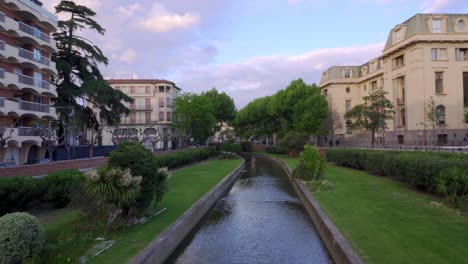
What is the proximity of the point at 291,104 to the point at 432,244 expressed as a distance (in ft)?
194

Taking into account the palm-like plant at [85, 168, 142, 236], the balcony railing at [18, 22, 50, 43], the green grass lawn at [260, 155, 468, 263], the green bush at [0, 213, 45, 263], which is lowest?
the green grass lawn at [260, 155, 468, 263]

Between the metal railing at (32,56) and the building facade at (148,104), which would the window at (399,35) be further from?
the building facade at (148,104)

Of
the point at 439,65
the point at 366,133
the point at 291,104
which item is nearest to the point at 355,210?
the point at 439,65

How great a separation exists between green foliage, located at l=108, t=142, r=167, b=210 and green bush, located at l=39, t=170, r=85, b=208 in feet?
9.26

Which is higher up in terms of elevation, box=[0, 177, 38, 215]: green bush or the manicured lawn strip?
box=[0, 177, 38, 215]: green bush

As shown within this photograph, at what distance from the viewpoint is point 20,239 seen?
22.6ft

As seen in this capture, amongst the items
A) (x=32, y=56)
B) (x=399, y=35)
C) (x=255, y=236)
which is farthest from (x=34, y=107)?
(x=399, y=35)

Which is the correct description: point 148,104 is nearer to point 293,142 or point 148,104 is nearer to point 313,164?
point 293,142

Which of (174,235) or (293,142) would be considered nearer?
(174,235)

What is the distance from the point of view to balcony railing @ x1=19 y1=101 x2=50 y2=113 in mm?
36412

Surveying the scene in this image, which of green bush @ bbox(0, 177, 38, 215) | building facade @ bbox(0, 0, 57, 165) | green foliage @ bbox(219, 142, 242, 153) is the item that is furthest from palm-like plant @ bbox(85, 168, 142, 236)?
green foliage @ bbox(219, 142, 242, 153)

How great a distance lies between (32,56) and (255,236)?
34.4 metres

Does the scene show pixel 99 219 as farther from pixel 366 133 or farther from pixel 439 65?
pixel 366 133

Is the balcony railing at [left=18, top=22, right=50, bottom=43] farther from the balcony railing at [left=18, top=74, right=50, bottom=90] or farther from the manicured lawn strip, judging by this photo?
the manicured lawn strip
